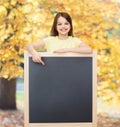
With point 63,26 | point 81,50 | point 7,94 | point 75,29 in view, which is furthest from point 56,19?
point 7,94

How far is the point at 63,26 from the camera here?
233cm

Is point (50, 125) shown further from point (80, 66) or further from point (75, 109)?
point (80, 66)

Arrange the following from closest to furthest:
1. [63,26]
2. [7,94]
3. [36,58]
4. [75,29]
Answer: [36,58] < [63,26] < [75,29] < [7,94]

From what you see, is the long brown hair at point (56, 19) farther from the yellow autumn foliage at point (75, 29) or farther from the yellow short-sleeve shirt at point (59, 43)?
the yellow autumn foliage at point (75, 29)

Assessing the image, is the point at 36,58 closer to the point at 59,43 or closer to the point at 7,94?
the point at 59,43

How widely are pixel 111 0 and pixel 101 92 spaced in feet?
3.16

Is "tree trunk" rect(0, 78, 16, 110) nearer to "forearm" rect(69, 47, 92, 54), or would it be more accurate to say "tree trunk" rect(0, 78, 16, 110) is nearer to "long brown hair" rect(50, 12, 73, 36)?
"long brown hair" rect(50, 12, 73, 36)

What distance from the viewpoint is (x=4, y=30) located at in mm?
3686

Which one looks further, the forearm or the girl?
Answer: the girl

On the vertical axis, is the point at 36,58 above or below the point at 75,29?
below

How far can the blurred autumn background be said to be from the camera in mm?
3730

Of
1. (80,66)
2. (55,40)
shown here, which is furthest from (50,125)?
(55,40)

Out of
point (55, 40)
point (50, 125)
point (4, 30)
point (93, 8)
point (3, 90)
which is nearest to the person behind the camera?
point (50, 125)

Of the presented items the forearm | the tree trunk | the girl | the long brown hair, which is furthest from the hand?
the tree trunk
